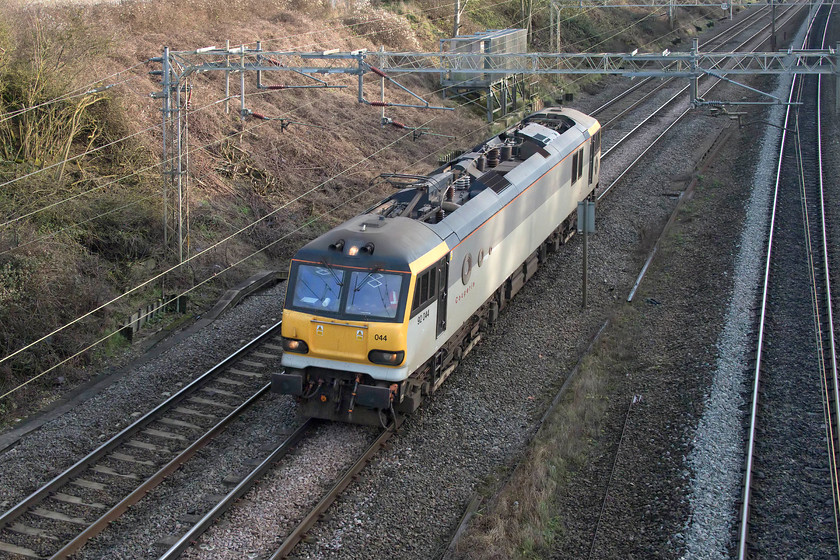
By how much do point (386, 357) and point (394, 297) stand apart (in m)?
0.88

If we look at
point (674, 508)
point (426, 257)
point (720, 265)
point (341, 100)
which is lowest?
point (674, 508)

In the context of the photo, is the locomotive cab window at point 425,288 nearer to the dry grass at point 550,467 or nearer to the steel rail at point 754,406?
the dry grass at point 550,467

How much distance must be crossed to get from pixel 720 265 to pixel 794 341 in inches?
181

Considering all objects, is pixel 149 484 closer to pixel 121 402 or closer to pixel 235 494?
pixel 235 494

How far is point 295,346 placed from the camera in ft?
42.2

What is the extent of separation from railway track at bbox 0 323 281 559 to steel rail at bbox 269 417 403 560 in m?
2.43

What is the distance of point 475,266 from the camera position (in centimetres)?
→ 1529

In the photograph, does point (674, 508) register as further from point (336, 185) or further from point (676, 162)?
point (676, 162)

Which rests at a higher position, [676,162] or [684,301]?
[676,162]

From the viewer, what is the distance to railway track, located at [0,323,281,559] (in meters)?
10.7

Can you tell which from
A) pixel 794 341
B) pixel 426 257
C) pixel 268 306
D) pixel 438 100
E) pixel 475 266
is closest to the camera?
pixel 426 257

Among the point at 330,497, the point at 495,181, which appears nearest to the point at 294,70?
the point at 495,181

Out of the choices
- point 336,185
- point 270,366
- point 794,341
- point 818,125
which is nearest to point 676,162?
point 818,125

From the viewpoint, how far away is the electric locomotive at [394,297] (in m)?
12.5
